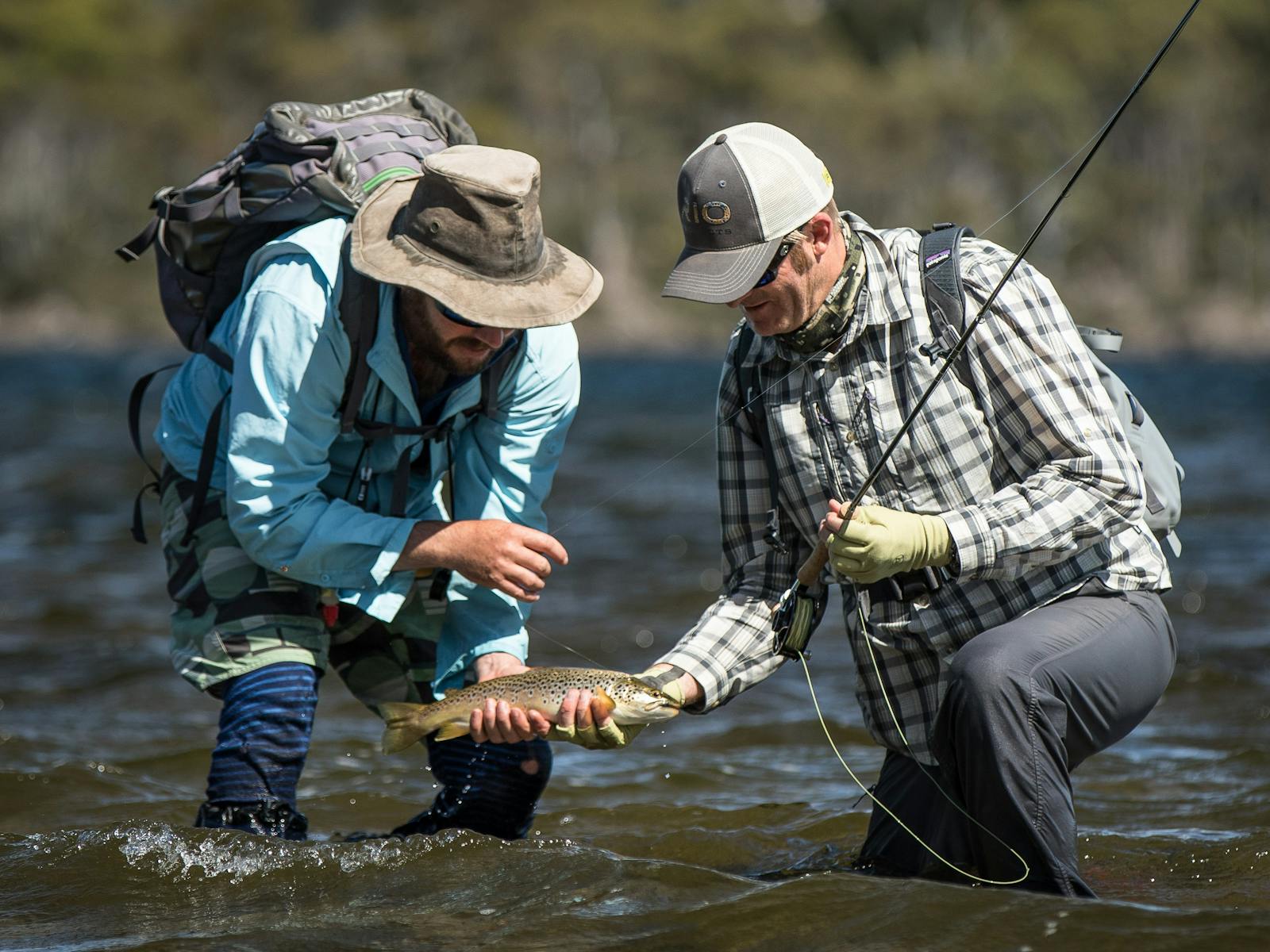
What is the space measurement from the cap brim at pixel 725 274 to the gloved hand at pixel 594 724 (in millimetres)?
1088

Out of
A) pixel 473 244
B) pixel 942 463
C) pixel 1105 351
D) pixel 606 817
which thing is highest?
pixel 473 244

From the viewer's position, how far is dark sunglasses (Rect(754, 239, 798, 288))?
411cm

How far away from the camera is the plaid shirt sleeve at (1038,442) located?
398 cm

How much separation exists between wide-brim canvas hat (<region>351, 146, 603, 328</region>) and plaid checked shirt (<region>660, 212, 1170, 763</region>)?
0.67 meters

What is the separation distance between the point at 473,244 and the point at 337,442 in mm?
774

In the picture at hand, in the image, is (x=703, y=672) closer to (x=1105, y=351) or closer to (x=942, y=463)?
(x=942, y=463)

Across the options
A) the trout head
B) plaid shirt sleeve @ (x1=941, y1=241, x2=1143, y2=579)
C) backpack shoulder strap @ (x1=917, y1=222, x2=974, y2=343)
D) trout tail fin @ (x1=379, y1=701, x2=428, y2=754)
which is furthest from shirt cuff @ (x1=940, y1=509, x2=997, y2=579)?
trout tail fin @ (x1=379, y1=701, x2=428, y2=754)

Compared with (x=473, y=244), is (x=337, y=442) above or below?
below

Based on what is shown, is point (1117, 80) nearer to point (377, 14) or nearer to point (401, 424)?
point (377, 14)

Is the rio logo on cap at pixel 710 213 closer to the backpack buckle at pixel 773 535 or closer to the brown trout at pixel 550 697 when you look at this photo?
the backpack buckle at pixel 773 535

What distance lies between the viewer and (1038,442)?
4.10 m

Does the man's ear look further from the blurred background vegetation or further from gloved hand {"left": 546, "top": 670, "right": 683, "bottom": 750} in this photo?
the blurred background vegetation

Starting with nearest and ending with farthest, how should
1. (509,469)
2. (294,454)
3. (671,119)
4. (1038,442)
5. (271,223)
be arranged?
(1038,442) → (294,454) → (271,223) → (509,469) → (671,119)

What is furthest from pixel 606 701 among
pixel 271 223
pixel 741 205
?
pixel 271 223
